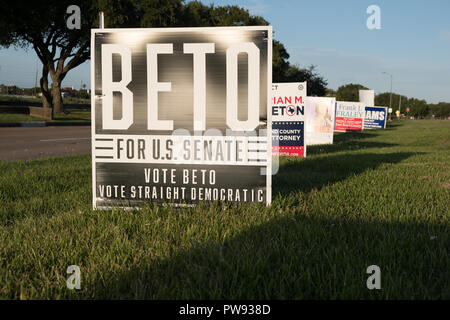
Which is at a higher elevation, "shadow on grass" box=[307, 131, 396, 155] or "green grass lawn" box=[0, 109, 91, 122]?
"green grass lawn" box=[0, 109, 91, 122]

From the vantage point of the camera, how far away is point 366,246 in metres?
2.79

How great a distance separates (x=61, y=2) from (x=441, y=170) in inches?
1053

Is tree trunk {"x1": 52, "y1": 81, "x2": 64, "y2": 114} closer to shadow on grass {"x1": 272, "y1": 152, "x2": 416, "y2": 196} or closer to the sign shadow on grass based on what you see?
shadow on grass {"x1": 272, "y1": 152, "x2": 416, "y2": 196}

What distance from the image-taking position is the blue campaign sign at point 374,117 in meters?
37.0

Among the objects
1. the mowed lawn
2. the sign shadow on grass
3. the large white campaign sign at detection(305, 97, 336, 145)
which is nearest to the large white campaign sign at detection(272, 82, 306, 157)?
the large white campaign sign at detection(305, 97, 336, 145)

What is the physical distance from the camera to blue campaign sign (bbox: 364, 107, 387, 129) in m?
Result: 37.0

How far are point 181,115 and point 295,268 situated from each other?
215 centimetres

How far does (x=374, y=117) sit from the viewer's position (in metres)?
37.2

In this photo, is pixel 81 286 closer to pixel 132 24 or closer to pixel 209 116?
pixel 209 116

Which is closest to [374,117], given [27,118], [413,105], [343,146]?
[343,146]

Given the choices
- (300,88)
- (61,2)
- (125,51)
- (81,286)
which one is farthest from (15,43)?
(81,286)

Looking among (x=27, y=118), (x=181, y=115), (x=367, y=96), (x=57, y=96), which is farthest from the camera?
(x=367, y=96)

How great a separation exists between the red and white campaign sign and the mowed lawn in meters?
25.4

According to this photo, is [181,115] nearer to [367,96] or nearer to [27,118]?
[27,118]
